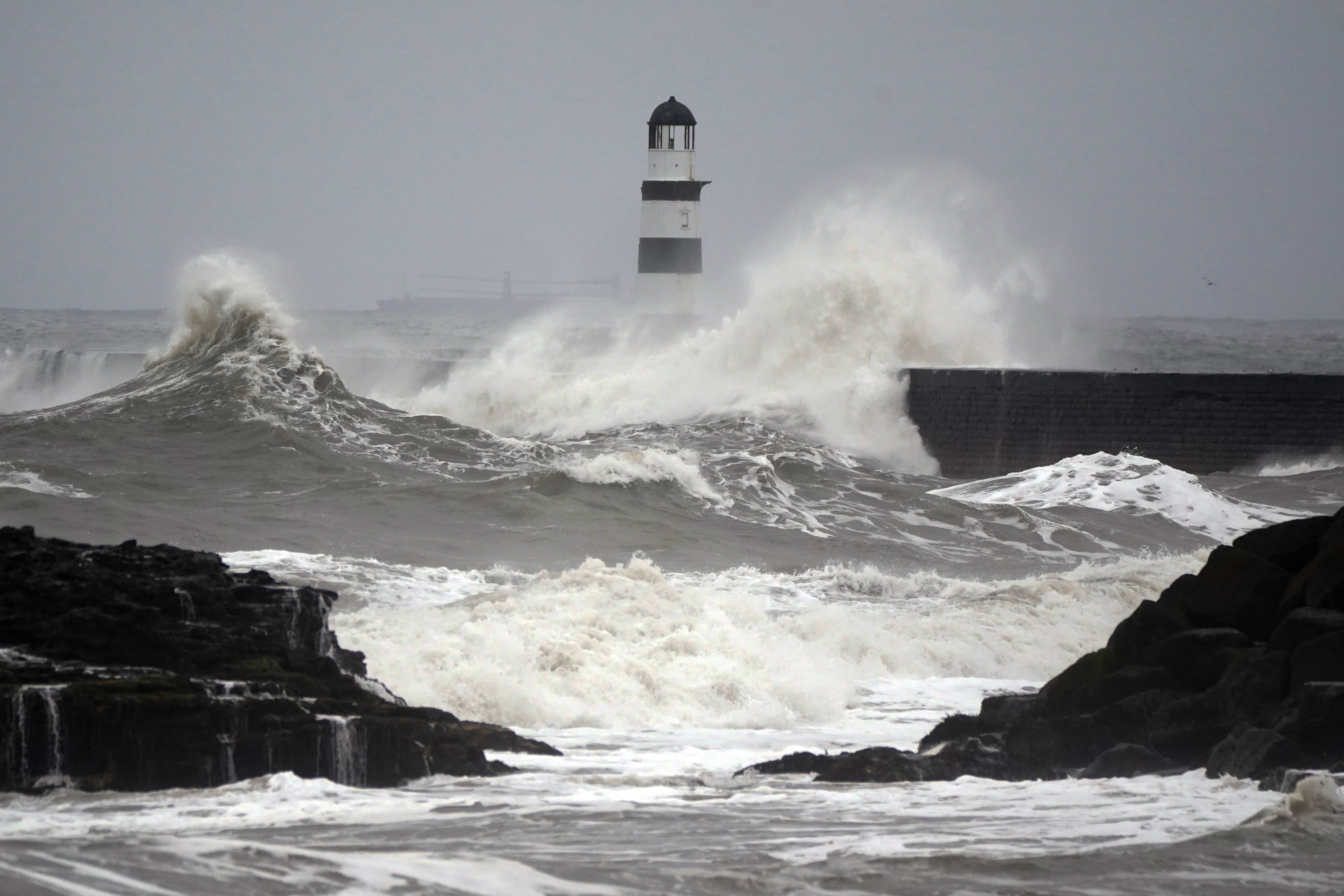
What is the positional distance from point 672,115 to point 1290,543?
2231 cm

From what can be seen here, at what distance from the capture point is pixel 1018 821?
16.8ft

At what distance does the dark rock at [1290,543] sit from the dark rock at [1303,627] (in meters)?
0.84

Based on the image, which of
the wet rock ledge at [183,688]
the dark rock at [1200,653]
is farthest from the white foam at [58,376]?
the dark rock at [1200,653]

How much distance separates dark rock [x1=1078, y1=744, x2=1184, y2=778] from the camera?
5742mm

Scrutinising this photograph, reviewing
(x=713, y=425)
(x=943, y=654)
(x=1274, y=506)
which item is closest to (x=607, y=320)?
(x=713, y=425)

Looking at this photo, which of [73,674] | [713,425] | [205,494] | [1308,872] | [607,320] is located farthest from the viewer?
[607,320]

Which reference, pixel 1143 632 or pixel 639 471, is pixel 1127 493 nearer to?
pixel 639 471

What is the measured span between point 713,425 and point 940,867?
1629 cm

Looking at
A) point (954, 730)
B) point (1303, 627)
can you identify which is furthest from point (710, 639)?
point (1303, 627)

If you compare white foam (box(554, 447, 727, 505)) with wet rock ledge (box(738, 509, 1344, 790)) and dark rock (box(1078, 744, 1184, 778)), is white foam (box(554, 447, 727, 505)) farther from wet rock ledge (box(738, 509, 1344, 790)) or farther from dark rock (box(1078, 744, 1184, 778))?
dark rock (box(1078, 744, 1184, 778))

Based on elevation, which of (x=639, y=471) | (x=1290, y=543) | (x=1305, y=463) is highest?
(x=1305, y=463)

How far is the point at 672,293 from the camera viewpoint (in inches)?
1129

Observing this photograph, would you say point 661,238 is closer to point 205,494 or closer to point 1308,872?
point 205,494

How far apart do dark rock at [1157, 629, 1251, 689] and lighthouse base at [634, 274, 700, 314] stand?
885 inches
